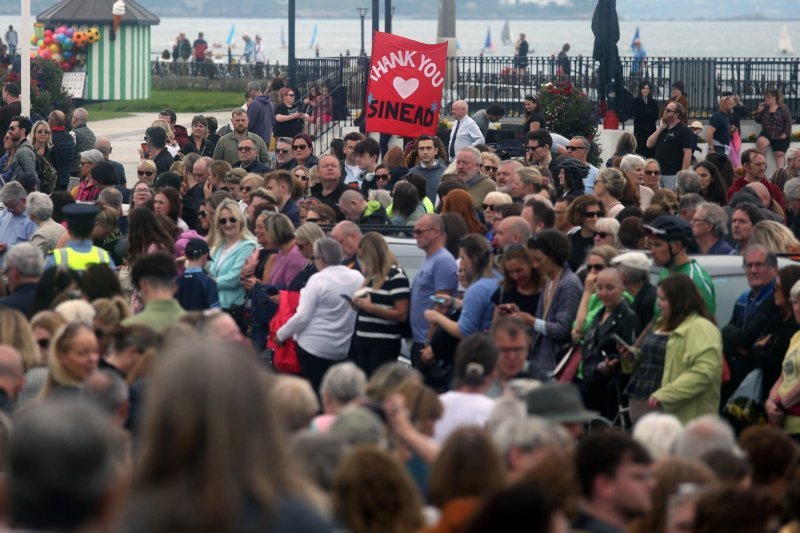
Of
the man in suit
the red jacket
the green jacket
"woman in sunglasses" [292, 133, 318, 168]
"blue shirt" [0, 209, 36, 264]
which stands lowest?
the green jacket

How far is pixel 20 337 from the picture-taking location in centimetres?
741

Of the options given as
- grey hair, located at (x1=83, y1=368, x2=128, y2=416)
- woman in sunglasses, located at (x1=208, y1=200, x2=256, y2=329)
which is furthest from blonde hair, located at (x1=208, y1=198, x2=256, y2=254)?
grey hair, located at (x1=83, y1=368, x2=128, y2=416)

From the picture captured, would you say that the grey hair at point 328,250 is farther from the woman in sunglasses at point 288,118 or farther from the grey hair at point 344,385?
the woman in sunglasses at point 288,118

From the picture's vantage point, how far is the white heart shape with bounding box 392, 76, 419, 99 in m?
16.8

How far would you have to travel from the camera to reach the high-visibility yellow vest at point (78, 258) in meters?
9.88

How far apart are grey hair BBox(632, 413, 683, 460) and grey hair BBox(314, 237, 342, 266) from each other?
13.5ft

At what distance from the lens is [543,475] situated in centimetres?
488

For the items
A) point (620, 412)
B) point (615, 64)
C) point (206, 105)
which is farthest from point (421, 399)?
point (206, 105)

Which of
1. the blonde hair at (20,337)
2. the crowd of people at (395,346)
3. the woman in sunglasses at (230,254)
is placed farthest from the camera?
the woman in sunglasses at (230,254)

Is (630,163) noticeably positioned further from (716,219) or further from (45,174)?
(45,174)

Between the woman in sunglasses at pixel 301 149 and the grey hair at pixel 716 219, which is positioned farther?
the woman in sunglasses at pixel 301 149

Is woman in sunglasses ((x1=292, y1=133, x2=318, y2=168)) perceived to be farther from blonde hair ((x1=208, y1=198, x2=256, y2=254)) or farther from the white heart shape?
blonde hair ((x1=208, y1=198, x2=256, y2=254))

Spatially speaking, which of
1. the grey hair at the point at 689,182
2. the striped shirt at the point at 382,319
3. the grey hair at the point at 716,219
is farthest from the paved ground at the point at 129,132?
the grey hair at the point at 716,219

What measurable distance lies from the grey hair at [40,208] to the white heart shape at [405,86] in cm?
594
